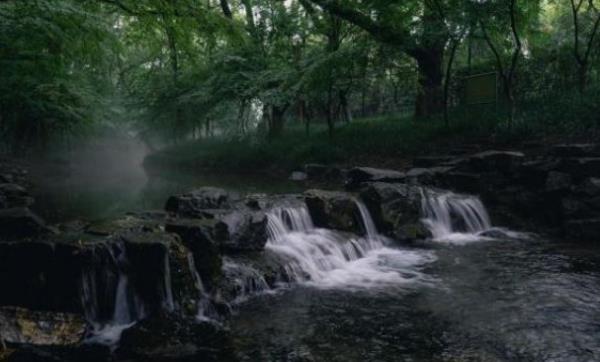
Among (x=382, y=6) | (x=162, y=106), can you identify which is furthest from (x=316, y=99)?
(x=162, y=106)

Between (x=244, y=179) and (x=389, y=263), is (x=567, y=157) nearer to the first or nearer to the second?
(x=389, y=263)

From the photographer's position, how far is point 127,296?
7691 millimetres

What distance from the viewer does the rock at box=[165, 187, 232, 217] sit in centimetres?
1139

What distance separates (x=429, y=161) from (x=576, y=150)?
16.6 ft

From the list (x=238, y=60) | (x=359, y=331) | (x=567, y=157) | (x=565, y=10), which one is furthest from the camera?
(x=565, y=10)

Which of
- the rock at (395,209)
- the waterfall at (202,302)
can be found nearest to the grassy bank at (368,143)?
the rock at (395,209)

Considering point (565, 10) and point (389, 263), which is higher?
point (565, 10)

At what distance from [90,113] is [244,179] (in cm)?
775

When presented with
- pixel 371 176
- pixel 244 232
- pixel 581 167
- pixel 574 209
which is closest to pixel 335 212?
pixel 244 232

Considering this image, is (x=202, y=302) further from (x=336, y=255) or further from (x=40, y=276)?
(x=336, y=255)

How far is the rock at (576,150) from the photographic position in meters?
14.6

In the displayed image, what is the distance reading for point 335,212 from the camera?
13070 mm

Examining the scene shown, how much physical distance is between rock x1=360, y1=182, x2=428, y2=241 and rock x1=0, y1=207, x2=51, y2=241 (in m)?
8.06

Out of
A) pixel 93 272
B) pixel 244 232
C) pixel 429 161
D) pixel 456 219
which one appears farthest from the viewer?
pixel 429 161
